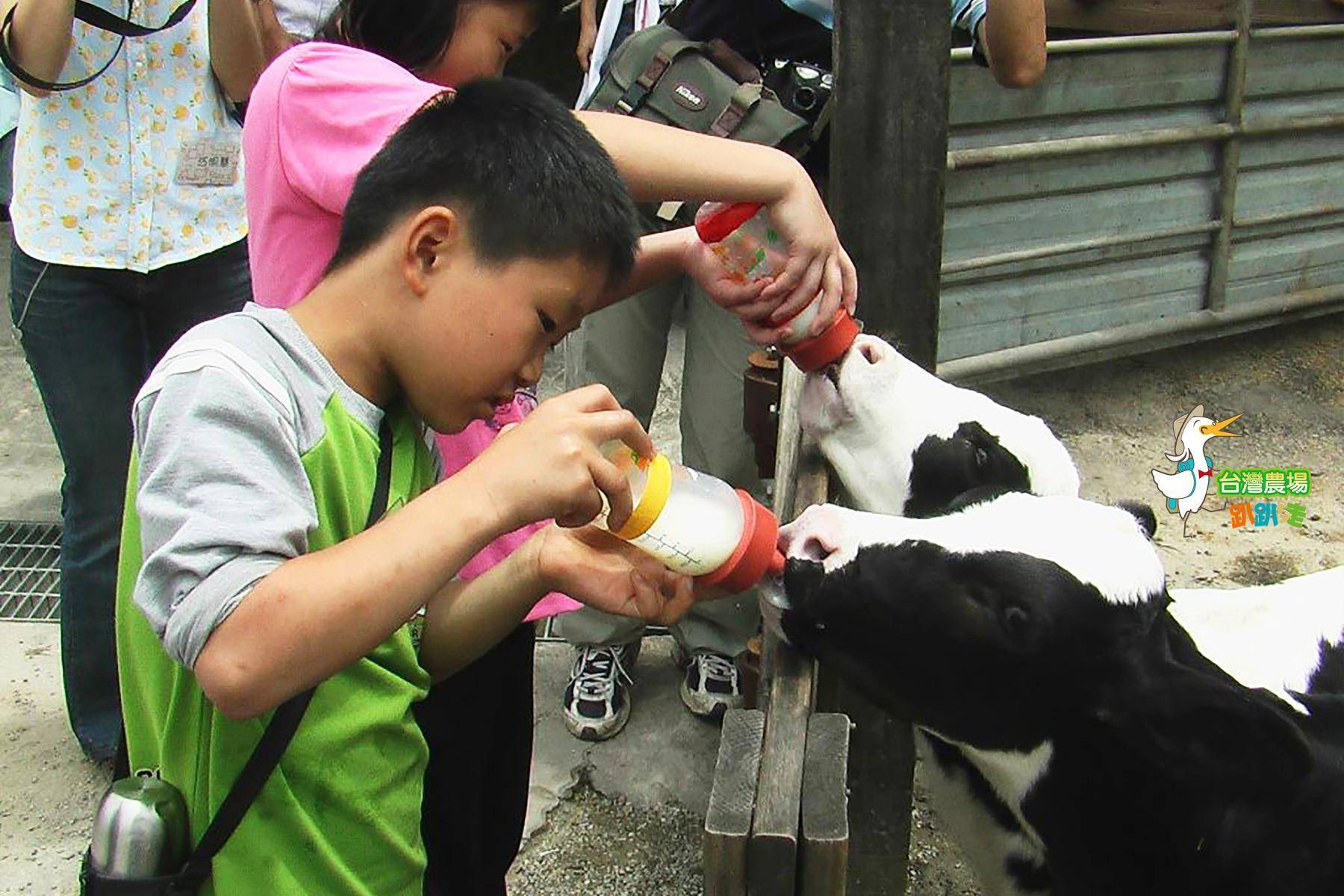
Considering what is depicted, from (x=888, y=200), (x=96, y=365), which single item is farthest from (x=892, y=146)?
(x=96, y=365)

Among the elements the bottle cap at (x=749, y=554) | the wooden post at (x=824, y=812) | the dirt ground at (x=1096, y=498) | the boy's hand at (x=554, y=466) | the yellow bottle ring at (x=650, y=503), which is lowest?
the dirt ground at (x=1096, y=498)

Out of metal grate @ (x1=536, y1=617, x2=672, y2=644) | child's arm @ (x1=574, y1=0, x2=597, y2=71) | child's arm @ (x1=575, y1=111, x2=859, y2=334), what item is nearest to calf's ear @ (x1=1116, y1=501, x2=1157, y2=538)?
child's arm @ (x1=575, y1=111, x2=859, y2=334)

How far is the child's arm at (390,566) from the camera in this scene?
0.99m

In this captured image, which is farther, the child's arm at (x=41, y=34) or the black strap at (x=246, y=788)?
the child's arm at (x=41, y=34)

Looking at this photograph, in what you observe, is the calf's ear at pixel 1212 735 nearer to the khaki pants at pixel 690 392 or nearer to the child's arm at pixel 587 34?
the khaki pants at pixel 690 392

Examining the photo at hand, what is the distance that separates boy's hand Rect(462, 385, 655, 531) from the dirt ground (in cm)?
171

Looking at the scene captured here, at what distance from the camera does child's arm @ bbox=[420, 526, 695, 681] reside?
1330 mm

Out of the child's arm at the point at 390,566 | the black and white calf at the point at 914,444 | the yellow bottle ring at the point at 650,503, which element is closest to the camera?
the child's arm at the point at 390,566

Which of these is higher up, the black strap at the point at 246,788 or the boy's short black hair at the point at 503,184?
the boy's short black hair at the point at 503,184

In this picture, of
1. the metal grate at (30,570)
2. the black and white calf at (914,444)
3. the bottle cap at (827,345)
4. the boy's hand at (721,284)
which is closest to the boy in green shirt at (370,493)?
the boy's hand at (721,284)

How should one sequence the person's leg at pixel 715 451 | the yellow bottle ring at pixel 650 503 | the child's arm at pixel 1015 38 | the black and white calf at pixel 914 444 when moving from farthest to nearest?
1. the person's leg at pixel 715 451
2. the child's arm at pixel 1015 38
3. the black and white calf at pixel 914 444
4. the yellow bottle ring at pixel 650 503

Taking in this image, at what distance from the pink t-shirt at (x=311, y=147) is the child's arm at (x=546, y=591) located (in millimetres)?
55

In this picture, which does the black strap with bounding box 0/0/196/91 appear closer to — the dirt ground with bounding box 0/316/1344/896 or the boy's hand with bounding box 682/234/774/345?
the boy's hand with bounding box 682/234/774/345

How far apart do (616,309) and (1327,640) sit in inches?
62.8
